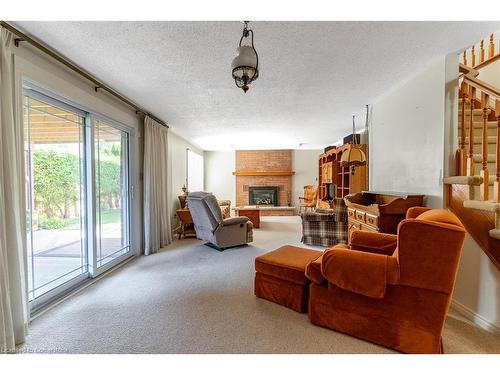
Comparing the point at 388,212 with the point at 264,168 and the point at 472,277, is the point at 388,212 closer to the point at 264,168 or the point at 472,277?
the point at 472,277

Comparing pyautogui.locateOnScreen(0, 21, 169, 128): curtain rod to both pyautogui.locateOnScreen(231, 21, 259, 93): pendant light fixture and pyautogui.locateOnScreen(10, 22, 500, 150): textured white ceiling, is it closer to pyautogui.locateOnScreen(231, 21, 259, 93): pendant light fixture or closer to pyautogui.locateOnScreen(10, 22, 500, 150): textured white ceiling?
pyautogui.locateOnScreen(10, 22, 500, 150): textured white ceiling

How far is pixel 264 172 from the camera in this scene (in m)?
7.78

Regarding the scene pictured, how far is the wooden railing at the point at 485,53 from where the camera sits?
2.92 m

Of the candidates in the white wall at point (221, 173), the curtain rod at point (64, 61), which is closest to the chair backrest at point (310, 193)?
the white wall at point (221, 173)

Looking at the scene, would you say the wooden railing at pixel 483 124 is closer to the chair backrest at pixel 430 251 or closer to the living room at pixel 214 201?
the living room at pixel 214 201

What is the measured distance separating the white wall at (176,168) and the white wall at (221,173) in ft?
6.58

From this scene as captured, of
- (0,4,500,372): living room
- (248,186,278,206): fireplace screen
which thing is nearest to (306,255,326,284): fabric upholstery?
(0,4,500,372): living room

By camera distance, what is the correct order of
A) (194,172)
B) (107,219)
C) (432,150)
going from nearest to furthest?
(432,150) < (107,219) < (194,172)

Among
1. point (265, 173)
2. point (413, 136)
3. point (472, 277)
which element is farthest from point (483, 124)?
point (265, 173)

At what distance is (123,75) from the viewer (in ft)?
7.88

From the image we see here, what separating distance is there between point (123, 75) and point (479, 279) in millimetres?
3765

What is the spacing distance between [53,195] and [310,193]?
627 cm

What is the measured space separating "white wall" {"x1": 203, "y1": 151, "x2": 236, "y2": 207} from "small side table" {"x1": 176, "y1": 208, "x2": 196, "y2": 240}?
3.29m

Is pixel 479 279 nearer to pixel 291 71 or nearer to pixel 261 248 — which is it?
pixel 291 71
